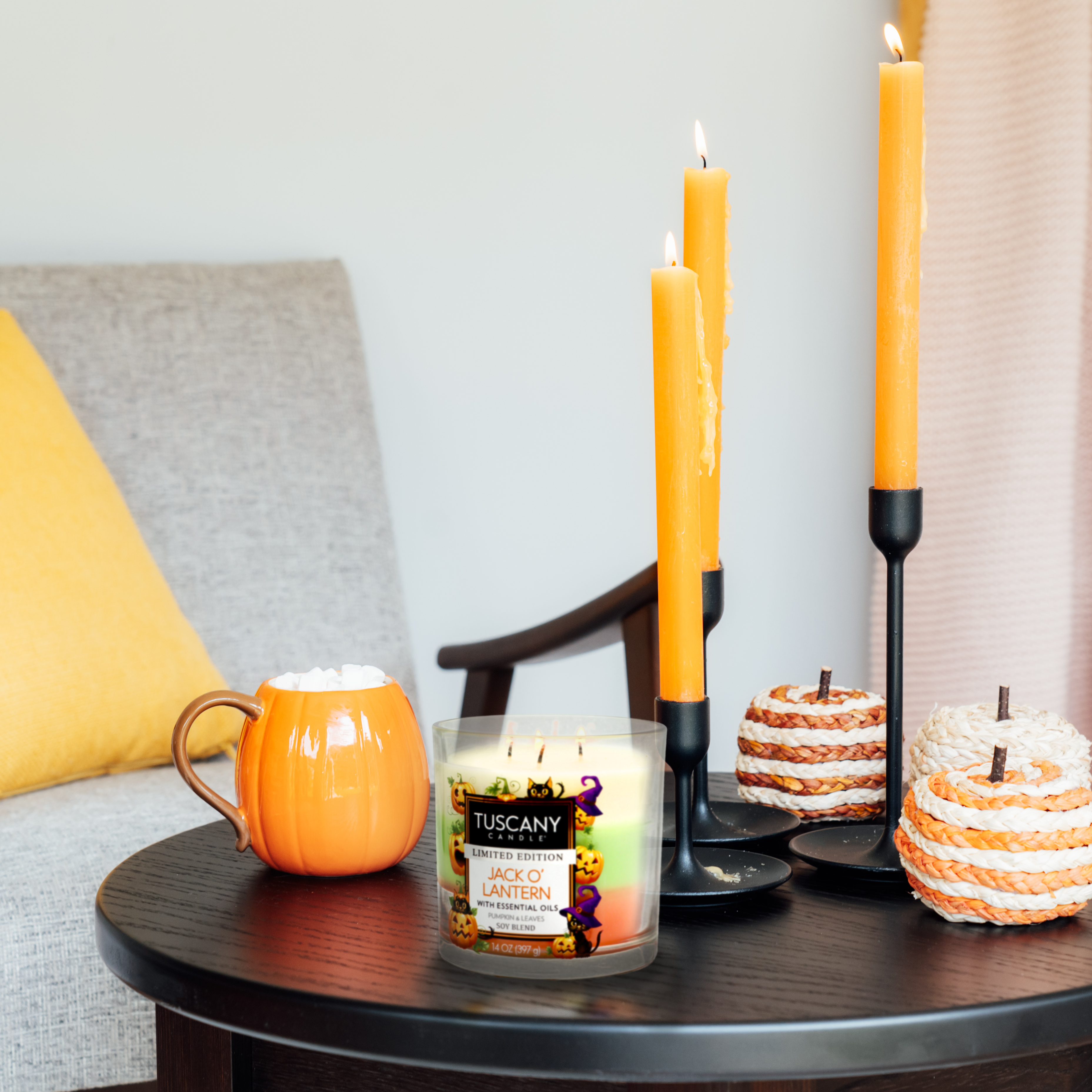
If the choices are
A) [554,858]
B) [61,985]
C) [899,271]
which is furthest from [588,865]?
[61,985]

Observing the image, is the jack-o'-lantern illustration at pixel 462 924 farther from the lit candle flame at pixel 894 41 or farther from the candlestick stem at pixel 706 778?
the lit candle flame at pixel 894 41

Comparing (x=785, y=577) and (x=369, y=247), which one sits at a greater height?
(x=369, y=247)

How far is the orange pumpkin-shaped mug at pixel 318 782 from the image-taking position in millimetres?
581

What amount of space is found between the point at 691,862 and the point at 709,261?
0.93 ft

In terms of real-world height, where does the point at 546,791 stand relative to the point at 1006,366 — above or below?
below

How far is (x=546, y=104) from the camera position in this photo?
160 cm

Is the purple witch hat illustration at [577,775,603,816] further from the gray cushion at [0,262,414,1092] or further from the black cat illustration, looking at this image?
the gray cushion at [0,262,414,1092]

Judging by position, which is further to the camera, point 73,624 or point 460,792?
point 73,624

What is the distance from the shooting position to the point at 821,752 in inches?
25.8

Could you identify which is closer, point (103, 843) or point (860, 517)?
point (103, 843)

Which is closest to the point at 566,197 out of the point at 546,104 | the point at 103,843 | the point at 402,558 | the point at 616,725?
the point at 546,104

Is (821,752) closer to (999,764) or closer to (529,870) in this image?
(999,764)

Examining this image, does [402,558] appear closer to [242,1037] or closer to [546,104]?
[546,104]

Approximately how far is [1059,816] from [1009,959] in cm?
7
